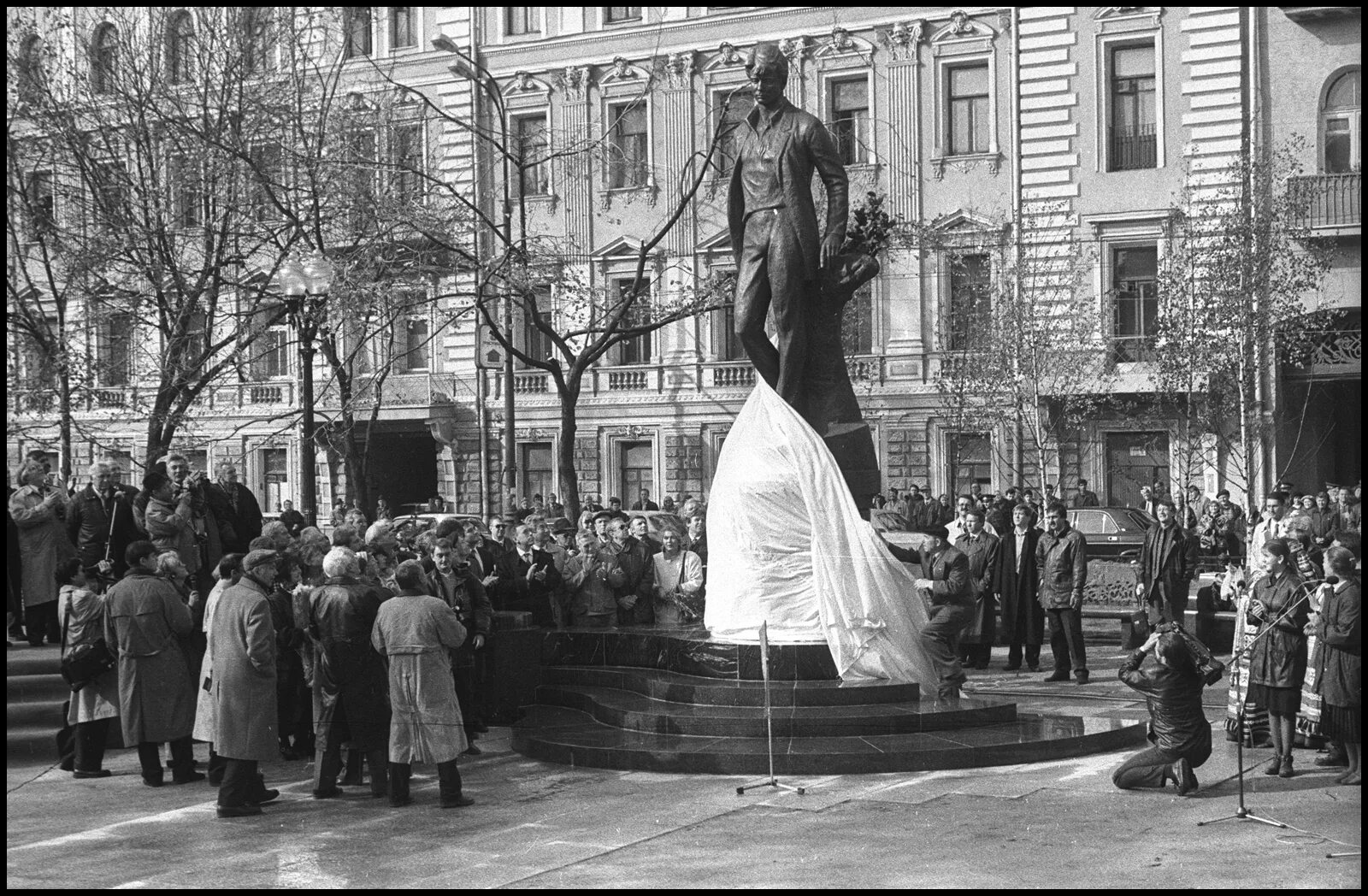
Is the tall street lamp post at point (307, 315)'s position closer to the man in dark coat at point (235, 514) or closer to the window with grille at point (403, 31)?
the man in dark coat at point (235, 514)

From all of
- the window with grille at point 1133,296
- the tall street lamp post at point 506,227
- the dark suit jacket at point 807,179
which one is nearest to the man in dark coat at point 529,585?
the dark suit jacket at point 807,179

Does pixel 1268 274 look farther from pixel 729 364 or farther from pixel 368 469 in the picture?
pixel 368 469

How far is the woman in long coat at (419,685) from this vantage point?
1127cm

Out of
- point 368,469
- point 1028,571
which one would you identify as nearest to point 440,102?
point 368,469

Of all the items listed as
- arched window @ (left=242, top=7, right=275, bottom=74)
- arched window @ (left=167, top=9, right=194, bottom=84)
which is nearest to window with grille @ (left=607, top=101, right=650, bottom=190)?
arched window @ (left=242, top=7, right=275, bottom=74)

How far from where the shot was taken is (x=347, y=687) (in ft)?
38.6

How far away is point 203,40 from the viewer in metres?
24.4

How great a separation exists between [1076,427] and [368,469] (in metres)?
17.4

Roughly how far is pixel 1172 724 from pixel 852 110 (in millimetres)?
30842

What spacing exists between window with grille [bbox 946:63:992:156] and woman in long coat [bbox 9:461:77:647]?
2628 centimetres

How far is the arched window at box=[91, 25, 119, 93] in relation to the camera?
947 inches

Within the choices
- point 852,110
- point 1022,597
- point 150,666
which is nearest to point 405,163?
point 1022,597

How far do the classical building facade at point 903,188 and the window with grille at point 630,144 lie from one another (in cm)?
6

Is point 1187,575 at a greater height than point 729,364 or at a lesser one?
lesser
